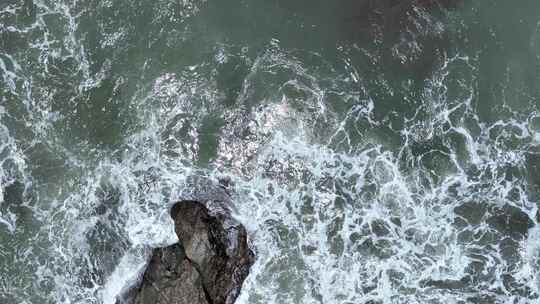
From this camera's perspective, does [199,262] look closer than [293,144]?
Yes

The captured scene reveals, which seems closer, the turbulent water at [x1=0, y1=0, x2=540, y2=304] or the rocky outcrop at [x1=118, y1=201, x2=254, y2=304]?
the rocky outcrop at [x1=118, y1=201, x2=254, y2=304]

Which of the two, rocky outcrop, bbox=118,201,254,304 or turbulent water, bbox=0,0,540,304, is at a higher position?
turbulent water, bbox=0,0,540,304

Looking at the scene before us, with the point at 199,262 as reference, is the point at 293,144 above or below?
above

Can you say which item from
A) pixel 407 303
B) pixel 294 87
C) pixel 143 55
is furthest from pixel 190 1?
pixel 407 303
